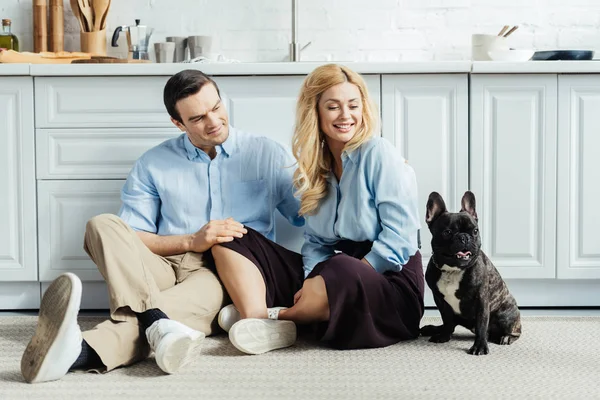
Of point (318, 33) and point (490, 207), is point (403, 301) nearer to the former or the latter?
point (490, 207)

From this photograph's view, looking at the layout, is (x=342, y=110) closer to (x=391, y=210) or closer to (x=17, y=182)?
(x=391, y=210)

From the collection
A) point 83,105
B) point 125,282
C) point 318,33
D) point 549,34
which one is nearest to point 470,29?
point 549,34

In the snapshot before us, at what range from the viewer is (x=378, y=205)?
2.35 m

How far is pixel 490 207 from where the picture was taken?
2.93 m

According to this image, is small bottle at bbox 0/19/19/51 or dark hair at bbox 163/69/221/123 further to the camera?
small bottle at bbox 0/19/19/51

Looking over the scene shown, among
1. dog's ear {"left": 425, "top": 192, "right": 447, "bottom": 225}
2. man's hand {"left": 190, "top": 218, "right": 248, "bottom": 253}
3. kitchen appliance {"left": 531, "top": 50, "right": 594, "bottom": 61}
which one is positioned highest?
kitchen appliance {"left": 531, "top": 50, "right": 594, "bottom": 61}

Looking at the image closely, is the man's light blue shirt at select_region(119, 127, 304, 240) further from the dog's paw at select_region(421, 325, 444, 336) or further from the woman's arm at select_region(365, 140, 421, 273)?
the dog's paw at select_region(421, 325, 444, 336)

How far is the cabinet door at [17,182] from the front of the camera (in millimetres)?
2922

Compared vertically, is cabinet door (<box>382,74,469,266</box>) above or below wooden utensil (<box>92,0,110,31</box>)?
below

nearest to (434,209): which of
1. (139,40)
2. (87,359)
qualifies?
(87,359)

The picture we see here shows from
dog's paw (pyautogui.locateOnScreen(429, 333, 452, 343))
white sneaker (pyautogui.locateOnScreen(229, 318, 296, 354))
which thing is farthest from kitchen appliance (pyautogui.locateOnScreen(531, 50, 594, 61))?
white sneaker (pyautogui.locateOnScreen(229, 318, 296, 354))

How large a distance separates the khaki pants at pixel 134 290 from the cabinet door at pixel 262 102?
1.57 ft

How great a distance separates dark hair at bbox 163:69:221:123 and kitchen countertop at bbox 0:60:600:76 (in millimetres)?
288

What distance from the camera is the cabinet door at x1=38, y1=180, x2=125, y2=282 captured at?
293 cm
